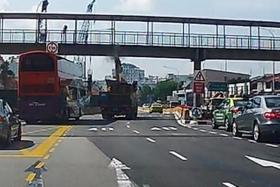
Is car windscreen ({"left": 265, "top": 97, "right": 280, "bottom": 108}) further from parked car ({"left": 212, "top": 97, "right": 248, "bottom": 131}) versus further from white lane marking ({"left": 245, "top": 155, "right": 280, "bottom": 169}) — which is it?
white lane marking ({"left": 245, "top": 155, "right": 280, "bottom": 169})

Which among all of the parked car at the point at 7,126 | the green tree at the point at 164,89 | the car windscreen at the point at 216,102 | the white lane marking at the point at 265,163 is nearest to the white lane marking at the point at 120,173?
the white lane marking at the point at 265,163

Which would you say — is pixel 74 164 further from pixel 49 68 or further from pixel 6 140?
pixel 49 68

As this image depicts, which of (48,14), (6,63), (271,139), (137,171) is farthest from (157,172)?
(6,63)

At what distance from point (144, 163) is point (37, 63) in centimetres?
2620

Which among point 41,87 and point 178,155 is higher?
point 41,87

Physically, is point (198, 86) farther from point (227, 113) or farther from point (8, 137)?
point (8, 137)

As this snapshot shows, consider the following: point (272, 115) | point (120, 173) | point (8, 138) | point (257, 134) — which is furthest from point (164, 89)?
point (120, 173)

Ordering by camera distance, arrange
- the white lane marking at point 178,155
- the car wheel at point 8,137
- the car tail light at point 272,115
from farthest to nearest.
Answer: the car tail light at point 272,115 → the car wheel at point 8,137 → the white lane marking at point 178,155

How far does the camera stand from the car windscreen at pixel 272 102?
24.3 metres

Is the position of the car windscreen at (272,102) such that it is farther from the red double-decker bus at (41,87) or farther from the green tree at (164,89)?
the green tree at (164,89)

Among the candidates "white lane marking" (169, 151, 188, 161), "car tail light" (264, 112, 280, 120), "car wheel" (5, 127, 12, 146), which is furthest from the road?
"car tail light" (264, 112, 280, 120)

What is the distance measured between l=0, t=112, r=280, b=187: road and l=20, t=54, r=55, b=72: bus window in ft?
56.0

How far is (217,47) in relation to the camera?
213ft

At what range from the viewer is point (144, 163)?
1619 centimetres
